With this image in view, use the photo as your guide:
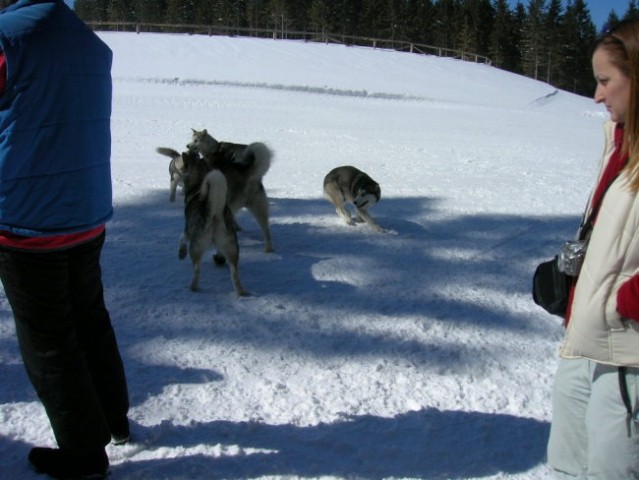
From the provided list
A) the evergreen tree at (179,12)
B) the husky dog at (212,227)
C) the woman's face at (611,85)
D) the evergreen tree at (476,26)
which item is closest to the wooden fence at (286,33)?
the evergreen tree at (476,26)

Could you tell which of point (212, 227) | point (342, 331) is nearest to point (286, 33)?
point (212, 227)

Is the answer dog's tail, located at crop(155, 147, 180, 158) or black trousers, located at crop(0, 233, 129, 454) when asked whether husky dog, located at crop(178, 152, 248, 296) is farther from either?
dog's tail, located at crop(155, 147, 180, 158)

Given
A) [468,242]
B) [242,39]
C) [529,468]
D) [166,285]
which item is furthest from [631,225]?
[242,39]

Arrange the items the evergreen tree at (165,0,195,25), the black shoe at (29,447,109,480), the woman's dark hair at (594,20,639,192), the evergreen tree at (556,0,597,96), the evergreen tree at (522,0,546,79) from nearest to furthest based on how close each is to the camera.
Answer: the woman's dark hair at (594,20,639,192)
the black shoe at (29,447,109,480)
the evergreen tree at (522,0,546,79)
the evergreen tree at (556,0,597,96)
the evergreen tree at (165,0,195,25)

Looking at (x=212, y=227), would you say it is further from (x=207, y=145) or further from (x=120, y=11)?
(x=120, y=11)

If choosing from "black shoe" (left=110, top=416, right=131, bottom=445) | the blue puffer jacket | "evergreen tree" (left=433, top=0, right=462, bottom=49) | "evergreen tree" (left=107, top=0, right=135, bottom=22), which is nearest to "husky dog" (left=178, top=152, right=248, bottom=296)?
"black shoe" (left=110, top=416, right=131, bottom=445)

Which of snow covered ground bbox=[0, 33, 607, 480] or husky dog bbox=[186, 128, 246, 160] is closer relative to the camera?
snow covered ground bbox=[0, 33, 607, 480]

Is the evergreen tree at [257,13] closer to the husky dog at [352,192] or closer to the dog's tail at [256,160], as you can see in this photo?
the husky dog at [352,192]

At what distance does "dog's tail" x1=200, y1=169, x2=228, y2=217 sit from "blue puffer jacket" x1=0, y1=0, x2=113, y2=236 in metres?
2.32

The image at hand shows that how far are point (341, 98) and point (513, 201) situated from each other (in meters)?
16.9

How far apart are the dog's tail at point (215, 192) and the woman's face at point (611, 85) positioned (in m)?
3.33

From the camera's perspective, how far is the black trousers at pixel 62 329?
8.39 ft

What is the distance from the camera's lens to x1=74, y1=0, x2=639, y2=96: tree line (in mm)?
66938

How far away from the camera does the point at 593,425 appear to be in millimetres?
2301
